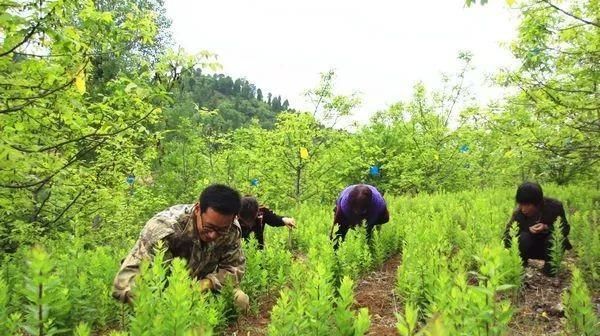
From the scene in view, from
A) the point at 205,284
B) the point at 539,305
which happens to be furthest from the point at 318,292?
the point at 539,305

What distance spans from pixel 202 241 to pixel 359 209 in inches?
115

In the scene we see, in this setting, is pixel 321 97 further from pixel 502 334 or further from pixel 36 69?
pixel 502 334

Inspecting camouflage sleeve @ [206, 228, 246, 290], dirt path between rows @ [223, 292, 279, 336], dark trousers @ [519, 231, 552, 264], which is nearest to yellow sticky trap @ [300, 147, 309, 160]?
dark trousers @ [519, 231, 552, 264]

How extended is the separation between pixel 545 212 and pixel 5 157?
546 cm

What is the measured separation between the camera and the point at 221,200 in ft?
13.2

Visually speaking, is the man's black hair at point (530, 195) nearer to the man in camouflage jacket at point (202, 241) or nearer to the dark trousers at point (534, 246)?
the dark trousers at point (534, 246)

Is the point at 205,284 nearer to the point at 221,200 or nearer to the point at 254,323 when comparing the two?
the point at 254,323

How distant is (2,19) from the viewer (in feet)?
11.6

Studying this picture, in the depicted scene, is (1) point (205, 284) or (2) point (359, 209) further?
(2) point (359, 209)

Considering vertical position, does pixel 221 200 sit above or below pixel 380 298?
above

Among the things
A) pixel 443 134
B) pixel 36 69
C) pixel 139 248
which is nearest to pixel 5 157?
pixel 36 69

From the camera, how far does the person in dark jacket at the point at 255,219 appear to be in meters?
6.32

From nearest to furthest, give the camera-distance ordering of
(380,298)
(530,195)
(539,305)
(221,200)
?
(221,200) < (539,305) < (380,298) < (530,195)

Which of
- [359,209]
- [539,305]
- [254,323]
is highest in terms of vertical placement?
[359,209]
